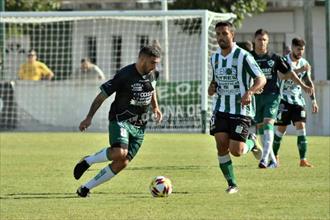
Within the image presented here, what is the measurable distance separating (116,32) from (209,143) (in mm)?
12621

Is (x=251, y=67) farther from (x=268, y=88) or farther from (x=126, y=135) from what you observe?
(x=268, y=88)

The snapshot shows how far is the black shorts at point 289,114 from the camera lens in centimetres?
1606

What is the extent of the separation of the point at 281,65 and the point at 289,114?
1.56 metres

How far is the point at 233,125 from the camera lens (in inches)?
478

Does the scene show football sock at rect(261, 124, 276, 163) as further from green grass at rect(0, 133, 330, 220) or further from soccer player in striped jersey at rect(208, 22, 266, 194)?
soccer player in striped jersey at rect(208, 22, 266, 194)

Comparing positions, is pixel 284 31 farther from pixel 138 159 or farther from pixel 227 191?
pixel 227 191

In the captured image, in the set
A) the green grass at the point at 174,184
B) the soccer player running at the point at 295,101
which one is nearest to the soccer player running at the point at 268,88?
the green grass at the point at 174,184

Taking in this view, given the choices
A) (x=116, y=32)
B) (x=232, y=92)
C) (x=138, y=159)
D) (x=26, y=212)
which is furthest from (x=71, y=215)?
Result: (x=116, y=32)

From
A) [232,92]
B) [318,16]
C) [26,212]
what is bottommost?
[26,212]

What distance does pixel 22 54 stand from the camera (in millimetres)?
34375

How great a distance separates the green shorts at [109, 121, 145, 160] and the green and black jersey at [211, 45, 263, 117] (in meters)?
1.11

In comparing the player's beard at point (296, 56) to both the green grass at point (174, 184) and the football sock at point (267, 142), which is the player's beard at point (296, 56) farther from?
the green grass at point (174, 184)

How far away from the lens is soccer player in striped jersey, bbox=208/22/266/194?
12.1 m

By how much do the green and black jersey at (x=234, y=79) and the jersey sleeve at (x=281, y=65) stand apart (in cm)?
261
